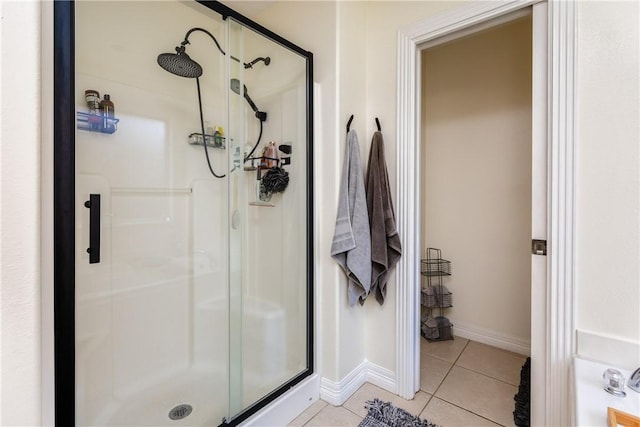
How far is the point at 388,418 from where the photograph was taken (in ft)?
5.08

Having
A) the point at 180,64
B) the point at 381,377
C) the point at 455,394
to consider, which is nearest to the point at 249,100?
the point at 180,64

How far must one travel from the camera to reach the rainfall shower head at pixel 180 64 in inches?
70.2

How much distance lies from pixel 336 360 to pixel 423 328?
3.74 ft

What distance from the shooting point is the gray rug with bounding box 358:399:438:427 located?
4.96ft

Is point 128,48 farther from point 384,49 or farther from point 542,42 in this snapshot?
point 542,42

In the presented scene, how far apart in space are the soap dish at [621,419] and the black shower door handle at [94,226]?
1888 mm

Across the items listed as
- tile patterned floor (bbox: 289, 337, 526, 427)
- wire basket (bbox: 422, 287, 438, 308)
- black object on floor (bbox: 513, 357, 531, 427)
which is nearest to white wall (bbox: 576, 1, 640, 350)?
black object on floor (bbox: 513, 357, 531, 427)

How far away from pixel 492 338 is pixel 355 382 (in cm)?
131

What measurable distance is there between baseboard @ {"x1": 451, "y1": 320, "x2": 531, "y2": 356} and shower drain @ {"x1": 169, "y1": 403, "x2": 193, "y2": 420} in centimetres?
214

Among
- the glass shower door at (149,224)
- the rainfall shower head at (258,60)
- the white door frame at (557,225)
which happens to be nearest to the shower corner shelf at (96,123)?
the glass shower door at (149,224)

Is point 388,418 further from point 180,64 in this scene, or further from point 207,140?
point 180,64

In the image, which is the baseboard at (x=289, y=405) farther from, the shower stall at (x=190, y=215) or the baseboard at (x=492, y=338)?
the baseboard at (x=492, y=338)

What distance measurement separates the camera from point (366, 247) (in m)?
1.66

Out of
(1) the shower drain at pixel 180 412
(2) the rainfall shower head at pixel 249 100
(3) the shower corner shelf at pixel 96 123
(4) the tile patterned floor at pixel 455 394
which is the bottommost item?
(4) the tile patterned floor at pixel 455 394
